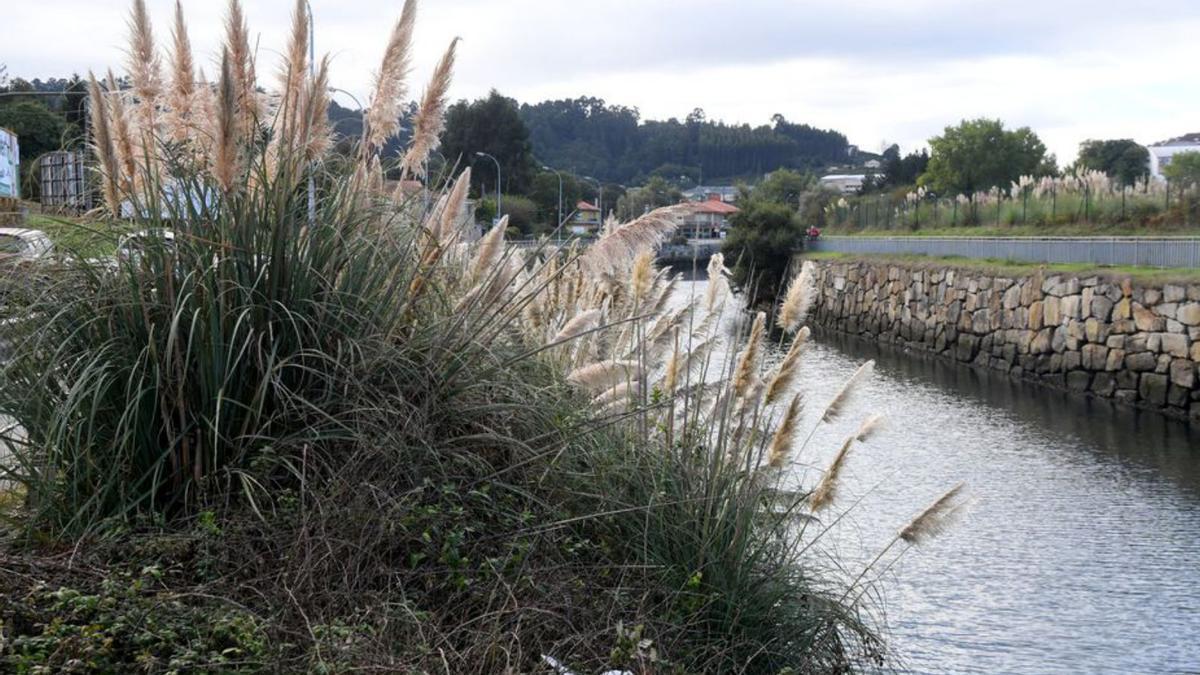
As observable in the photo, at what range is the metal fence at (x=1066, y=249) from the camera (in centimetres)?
2264

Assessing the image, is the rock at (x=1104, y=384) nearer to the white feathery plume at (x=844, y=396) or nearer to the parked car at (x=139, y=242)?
the white feathery plume at (x=844, y=396)

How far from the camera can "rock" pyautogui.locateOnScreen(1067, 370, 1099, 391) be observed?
22.1 metres

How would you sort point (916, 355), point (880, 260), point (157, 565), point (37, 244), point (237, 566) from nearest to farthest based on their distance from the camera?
point (157, 565), point (237, 566), point (37, 244), point (916, 355), point (880, 260)

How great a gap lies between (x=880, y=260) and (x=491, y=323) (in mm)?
35210

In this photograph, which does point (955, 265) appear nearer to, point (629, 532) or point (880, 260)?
point (880, 260)

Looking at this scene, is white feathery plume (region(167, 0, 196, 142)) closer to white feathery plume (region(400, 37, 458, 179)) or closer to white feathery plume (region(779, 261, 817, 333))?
white feathery plume (region(400, 37, 458, 179))

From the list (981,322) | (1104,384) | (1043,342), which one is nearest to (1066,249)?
(981,322)

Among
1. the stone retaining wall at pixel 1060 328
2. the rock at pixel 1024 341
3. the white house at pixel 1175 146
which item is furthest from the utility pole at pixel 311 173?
the white house at pixel 1175 146

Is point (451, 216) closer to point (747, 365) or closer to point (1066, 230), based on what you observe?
point (747, 365)

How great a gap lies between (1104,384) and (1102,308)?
1757mm

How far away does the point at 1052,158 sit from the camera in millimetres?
70188

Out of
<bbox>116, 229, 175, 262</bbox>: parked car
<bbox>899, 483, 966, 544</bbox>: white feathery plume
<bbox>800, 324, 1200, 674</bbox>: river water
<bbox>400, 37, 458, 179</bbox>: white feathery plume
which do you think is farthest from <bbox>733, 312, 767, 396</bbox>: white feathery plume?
<bbox>116, 229, 175, 262</bbox>: parked car

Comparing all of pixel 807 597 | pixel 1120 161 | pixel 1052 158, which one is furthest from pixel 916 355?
pixel 1120 161

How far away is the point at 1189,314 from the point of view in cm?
1936
